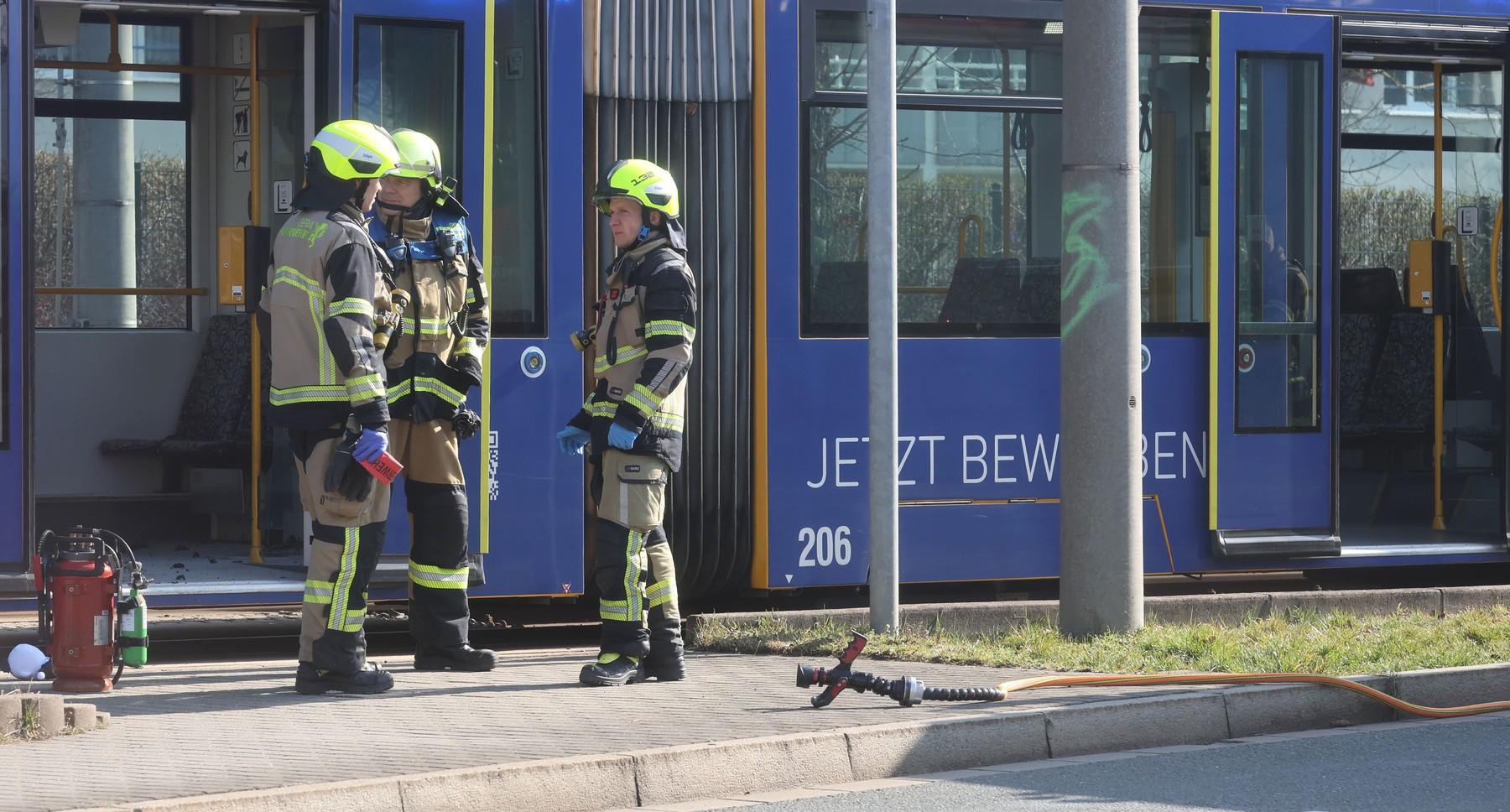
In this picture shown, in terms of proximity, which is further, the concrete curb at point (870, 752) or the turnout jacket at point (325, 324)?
the turnout jacket at point (325, 324)

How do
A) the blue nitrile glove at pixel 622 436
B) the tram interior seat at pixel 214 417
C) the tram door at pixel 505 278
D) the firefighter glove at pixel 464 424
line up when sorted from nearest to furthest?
1. the blue nitrile glove at pixel 622 436
2. the firefighter glove at pixel 464 424
3. the tram door at pixel 505 278
4. the tram interior seat at pixel 214 417

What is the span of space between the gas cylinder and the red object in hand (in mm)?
1126

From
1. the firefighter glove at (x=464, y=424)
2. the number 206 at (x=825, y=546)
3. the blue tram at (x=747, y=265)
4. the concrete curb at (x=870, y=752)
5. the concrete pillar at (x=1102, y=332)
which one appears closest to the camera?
the concrete curb at (x=870, y=752)

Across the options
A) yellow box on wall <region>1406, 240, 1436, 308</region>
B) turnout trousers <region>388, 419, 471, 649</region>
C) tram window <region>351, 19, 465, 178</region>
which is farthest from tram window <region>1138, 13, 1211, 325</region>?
turnout trousers <region>388, 419, 471, 649</region>

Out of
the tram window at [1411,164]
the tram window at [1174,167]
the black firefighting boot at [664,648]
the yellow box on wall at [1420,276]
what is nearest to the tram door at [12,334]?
the black firefighting boot at [664,648]

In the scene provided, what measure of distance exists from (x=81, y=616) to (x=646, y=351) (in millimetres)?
2296

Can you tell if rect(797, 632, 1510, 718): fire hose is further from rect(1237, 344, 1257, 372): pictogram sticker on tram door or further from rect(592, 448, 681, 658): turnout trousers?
rect(1237, 344, 1257, 372): pictogram sticker on tram door

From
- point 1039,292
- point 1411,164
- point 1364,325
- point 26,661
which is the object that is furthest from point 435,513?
point 1411,164

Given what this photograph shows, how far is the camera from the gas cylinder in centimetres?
705

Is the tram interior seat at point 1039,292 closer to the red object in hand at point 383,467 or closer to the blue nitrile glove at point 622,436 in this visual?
the blue nitrile glove at point 622,436

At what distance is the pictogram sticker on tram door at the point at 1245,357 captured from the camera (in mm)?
9969

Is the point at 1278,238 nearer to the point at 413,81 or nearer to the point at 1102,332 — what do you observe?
the point at 1102,332

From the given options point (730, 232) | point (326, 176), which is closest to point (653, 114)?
point (730, 232)

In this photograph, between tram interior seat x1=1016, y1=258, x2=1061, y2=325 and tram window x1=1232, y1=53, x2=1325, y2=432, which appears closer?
tram interior seat x1=1016, y1=258, x2=1061, y2=325
